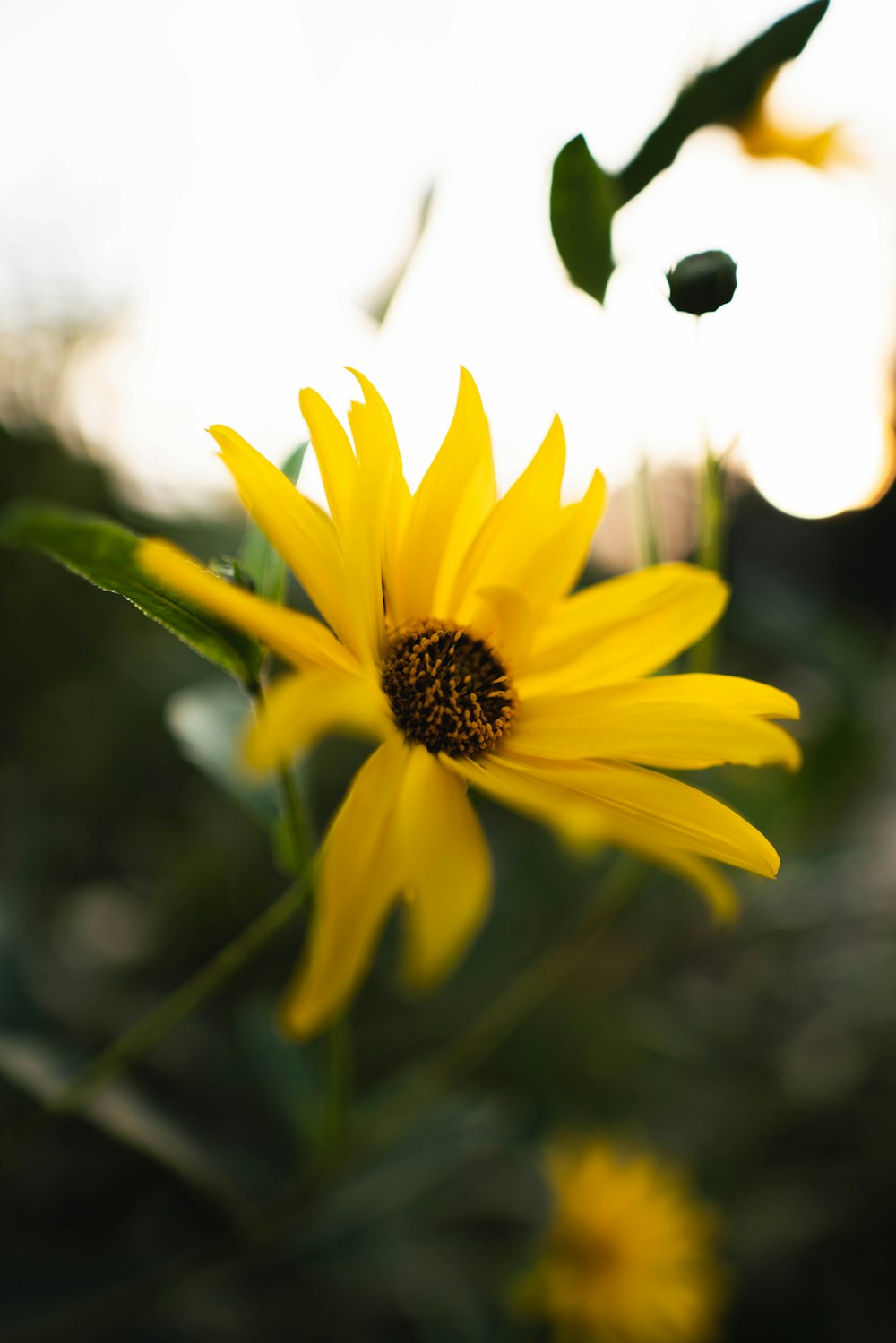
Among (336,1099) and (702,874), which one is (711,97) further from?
(336,1099)

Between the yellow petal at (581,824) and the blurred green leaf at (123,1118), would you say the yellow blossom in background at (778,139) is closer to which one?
the yellow petal at (581,824)

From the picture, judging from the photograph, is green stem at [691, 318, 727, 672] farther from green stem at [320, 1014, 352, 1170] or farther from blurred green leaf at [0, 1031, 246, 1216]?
blurred green leaf at [0, 1031, 246, 1216]

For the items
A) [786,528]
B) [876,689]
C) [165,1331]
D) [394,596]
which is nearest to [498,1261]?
[165,1331]

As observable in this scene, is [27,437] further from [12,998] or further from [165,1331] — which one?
[165,1331]

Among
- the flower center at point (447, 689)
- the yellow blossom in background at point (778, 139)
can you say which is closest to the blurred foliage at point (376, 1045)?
the flower center at point (447, 689)

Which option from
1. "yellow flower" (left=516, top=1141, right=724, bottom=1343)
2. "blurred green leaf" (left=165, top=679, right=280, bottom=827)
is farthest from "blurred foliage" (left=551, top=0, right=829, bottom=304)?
"yellow flower" (left=516, top=1141, right=724, bottom=1343)

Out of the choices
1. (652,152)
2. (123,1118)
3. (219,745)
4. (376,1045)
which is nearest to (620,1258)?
(376,1045)
